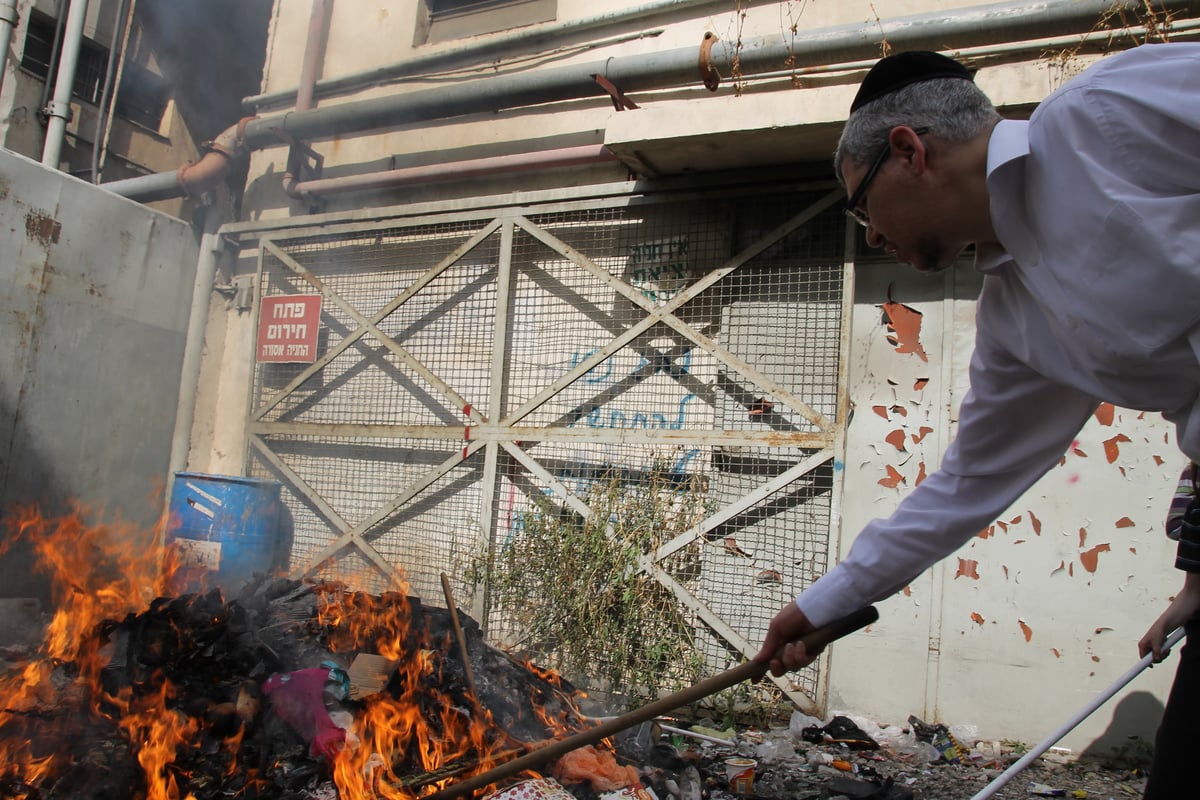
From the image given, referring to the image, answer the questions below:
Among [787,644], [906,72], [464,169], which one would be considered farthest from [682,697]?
[464,169]

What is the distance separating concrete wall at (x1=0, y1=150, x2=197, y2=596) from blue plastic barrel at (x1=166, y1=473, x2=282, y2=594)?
136 cm

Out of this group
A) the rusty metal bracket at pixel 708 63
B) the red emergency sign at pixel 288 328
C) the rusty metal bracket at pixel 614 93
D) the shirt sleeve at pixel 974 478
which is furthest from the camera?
the red emergency sign at pixel 288 328

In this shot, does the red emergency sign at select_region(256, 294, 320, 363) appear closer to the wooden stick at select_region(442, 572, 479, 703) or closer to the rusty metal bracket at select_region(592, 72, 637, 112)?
the rusty metal bracket at select_region(592, 72, 637, 112)

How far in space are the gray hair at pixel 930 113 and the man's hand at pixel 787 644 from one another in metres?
1.26

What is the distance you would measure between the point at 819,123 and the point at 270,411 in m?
5.29

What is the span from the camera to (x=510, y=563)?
528cm

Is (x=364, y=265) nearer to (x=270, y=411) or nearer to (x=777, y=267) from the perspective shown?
(x=270, y=411)

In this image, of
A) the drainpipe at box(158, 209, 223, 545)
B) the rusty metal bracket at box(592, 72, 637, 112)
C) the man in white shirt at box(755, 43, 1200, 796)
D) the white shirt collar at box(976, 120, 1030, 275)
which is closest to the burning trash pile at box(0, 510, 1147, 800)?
the man in white shirt at box(755, 43, 1200, 796)

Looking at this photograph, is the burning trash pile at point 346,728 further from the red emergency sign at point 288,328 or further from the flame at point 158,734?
the red emergency sign at point 288,328

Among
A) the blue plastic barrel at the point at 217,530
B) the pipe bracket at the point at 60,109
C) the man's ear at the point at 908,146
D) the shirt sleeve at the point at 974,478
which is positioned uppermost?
the pipe bracket at the point at 60,109

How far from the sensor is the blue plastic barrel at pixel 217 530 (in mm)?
5535

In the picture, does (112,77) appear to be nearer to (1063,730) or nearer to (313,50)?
(313,50)

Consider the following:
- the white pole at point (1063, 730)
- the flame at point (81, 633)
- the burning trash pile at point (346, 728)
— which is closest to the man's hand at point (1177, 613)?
the white pole at point (1063, 730)

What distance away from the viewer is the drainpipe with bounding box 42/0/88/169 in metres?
7.62
